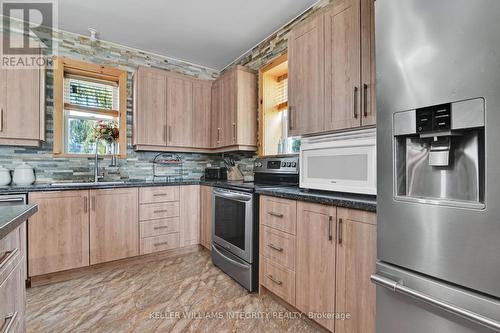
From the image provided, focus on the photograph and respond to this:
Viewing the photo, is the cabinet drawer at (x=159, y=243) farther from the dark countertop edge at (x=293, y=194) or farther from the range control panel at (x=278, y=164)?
the range control panel at (x=278, y=164)

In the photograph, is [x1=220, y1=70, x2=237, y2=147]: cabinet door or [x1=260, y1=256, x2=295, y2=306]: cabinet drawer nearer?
[x1=260, y1=256, x2=295, y2=306]: cabinet drawer

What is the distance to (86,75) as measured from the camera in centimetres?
303

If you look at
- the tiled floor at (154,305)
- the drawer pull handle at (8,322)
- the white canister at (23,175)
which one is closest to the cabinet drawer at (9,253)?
the drawer pull handle at (8,322)

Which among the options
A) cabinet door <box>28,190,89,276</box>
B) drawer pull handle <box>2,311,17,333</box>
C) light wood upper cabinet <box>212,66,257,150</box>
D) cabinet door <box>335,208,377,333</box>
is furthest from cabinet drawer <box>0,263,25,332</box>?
light wood upper cabinet <box>212,66,257,150</box>

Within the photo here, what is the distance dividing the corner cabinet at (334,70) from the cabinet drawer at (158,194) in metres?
1.70

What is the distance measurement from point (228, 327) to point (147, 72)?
9.58 feet

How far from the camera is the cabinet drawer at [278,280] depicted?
5.78 feet

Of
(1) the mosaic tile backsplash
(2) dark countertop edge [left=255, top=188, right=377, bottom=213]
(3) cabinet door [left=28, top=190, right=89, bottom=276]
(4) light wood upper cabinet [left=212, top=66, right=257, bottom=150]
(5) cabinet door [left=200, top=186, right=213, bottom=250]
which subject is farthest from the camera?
(4) light wood upper cabinet [left=212, top=66, right=257, bottom=150]

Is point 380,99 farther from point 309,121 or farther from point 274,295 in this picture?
point 274,295

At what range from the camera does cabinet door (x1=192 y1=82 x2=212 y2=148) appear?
346cm

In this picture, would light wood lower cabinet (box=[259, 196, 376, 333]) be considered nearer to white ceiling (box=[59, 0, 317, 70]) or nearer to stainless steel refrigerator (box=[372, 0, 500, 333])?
stainless steel refrigerator (box=[372, 0, 500, 333])

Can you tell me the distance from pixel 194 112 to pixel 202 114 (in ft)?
0.40

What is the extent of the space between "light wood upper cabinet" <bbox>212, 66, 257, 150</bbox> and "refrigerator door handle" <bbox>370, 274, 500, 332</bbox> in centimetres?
225

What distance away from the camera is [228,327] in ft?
5.53
